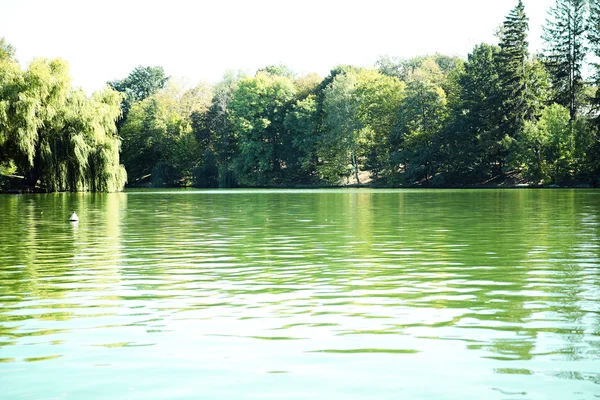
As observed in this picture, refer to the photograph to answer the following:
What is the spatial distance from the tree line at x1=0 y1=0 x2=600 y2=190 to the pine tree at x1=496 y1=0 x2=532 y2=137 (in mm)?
147

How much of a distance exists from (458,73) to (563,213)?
78.6m

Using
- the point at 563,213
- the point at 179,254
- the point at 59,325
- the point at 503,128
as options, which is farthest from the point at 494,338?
the point at 503,128

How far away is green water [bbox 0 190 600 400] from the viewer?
24.4ft

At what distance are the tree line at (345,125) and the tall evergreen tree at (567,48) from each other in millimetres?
163

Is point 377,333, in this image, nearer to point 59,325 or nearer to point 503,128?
point 59,325

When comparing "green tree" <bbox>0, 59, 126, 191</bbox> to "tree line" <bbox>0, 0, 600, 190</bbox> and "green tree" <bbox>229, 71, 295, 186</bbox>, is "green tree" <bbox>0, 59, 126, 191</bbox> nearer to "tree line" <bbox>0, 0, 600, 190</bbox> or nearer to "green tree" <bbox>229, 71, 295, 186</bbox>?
"tree line" <bbox>0, 0, 600, 190</bbox>

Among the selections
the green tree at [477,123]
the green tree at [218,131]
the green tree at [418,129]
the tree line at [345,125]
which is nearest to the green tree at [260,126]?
the tree line at [345,125]

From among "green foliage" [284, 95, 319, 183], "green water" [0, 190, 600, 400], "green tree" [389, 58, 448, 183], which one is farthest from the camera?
"green foliage" [284, 95, 319, 183]

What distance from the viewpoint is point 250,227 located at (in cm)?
2892

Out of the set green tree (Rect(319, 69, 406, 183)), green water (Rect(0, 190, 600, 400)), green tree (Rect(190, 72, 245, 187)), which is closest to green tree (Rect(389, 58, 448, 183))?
green tree (Rect(319, 69, 406, 183))

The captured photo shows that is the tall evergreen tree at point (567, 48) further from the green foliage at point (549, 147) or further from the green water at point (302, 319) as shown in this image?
the green water at point (302, 319)

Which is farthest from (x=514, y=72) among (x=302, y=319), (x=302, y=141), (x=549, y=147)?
(x=302, y=319)

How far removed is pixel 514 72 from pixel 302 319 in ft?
303

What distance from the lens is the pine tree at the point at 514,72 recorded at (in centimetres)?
9694
